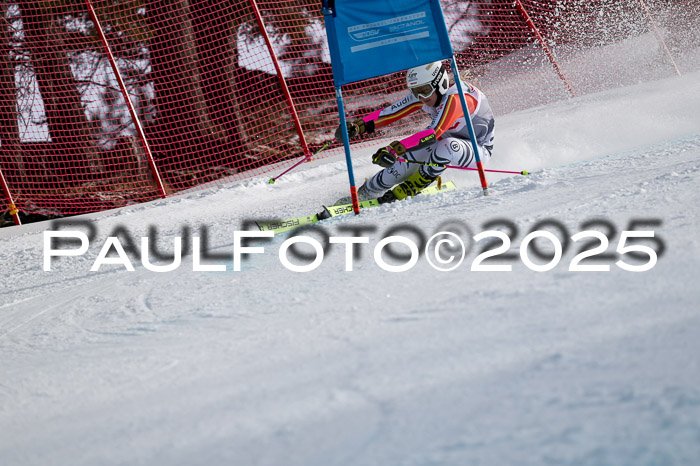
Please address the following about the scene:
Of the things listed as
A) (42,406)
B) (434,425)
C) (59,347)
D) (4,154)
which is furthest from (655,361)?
(4,154)

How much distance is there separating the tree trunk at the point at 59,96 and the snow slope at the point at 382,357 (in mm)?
5116

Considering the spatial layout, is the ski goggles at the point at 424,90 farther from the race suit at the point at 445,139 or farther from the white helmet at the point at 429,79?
the race suit at the point at 445,139

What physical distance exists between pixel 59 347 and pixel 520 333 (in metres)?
1.82

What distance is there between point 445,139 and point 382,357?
119 inches

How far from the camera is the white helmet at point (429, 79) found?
177 inches

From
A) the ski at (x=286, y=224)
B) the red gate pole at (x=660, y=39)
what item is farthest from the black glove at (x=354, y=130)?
the red gate pole at (x=660, y=39)

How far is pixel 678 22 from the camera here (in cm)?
1007

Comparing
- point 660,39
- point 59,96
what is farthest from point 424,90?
point 660,39

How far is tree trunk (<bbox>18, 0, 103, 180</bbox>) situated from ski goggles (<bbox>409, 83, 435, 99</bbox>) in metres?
5.10

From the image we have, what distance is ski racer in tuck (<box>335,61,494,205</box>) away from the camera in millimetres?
4383

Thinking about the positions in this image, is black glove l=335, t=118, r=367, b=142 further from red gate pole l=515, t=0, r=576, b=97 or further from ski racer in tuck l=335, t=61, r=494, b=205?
red gate pole l=515, t=0, r=576, b=97

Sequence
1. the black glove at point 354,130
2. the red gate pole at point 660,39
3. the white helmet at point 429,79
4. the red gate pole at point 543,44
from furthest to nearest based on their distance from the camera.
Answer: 1. the red gate pole at point 660,39
2. the red gate pole at point 543,44
3. the black glove at point 354,130
4. the white helmet at point 429,79

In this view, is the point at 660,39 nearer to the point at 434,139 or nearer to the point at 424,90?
the point at 424,90

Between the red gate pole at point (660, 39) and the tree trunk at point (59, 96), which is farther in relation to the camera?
the red gate pole at point (660, 39)
